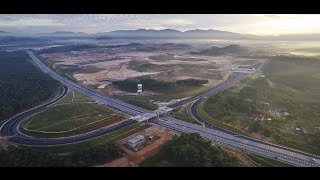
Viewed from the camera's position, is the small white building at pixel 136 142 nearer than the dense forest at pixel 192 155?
No

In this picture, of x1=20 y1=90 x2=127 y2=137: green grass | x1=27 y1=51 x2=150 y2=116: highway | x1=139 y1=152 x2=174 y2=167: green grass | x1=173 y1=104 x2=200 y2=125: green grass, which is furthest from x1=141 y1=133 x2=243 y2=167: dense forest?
x1=27 y1=51 x2=150 y2=116: highway

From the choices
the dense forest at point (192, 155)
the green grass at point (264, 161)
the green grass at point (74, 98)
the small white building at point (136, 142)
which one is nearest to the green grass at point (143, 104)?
the green grass at point (74, 98)

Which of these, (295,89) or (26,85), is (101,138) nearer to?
(26,85)

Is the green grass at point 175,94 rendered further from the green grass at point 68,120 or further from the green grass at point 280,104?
the green grass at point 68,120

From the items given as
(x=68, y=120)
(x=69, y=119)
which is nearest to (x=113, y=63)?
(x=69, y=119)

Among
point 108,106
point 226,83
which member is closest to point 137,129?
point 108,106

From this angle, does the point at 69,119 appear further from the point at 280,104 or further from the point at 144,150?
the point at 280,104

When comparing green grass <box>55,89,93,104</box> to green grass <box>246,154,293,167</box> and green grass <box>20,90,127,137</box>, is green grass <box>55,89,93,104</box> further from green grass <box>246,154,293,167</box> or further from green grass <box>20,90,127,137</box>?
green grass <box>246,154,293,167</box>
